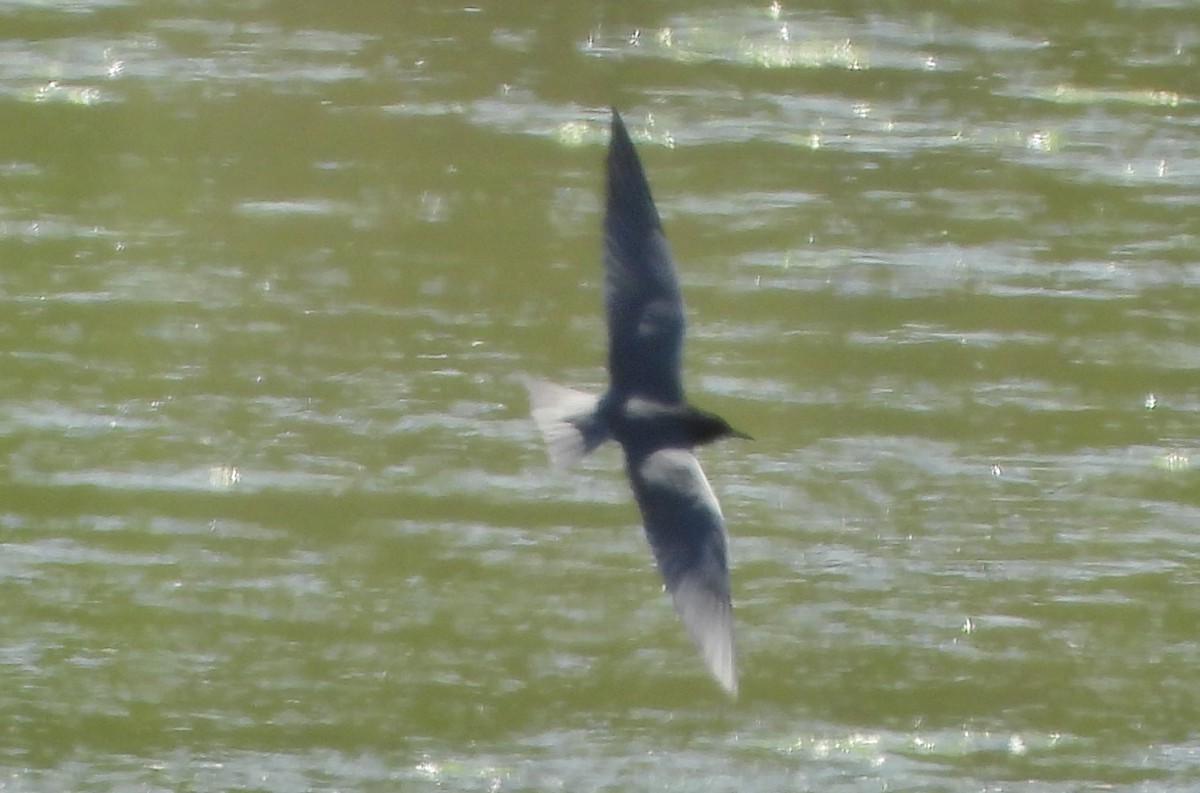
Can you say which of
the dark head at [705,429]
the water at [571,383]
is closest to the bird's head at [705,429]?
the dark head at [705,429]

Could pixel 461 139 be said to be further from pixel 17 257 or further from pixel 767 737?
pixel 767 737

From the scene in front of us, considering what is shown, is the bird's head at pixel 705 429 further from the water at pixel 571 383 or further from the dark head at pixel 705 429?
the water at pixel 571 383

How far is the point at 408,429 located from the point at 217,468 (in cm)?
24

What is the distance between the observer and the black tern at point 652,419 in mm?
2090

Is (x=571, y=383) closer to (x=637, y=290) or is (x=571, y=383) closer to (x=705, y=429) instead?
(x=637, y=290)

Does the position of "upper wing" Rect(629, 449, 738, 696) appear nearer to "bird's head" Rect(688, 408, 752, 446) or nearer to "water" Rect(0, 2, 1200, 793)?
"bird's head" Rect(688, 408, 752, 446)

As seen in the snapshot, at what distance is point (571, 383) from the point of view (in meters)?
3.21

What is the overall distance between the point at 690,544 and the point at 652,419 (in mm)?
150

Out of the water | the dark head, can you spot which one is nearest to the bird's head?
the dark head

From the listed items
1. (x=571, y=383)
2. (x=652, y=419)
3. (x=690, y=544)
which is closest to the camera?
(x=690, y=544)

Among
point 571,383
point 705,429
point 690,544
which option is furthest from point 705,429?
point 571,383

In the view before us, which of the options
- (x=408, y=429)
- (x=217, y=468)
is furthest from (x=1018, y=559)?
(x=217, y=468)

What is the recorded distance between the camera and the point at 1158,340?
3504 millimetres

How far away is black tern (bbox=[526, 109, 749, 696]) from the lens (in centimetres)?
209
